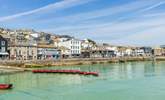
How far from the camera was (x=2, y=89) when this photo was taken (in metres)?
53.5

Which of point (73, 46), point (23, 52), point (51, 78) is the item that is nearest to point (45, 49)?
point (23, 52)

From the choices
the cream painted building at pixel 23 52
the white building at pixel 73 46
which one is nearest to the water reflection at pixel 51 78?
the cream painted building at pixel 23 52

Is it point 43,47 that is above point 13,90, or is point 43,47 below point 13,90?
above

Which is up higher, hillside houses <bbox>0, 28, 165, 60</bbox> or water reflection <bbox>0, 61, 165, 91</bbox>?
hillside houses <bbox>0, 28, 165, 60</bbox>

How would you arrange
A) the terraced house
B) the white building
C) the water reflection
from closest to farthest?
the water reflection < the terraced house < the white building

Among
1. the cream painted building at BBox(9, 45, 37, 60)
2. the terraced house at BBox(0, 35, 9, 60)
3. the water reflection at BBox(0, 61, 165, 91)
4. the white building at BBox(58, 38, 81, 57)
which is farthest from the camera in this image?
the white building at BBox(58, 38, 81, 57)

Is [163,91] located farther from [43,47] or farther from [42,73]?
[43,47]

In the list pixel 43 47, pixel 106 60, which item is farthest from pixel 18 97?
pixel 106 60

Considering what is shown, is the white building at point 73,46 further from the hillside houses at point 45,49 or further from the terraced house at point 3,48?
the terraced house at point 3,48

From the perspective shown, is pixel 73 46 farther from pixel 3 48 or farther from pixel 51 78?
pixel 51 78

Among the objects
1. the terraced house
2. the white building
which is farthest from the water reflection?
the white building

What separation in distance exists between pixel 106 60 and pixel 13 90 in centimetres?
9491

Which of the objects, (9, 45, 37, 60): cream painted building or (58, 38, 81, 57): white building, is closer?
(9, 45, 37, 60): cream painted building

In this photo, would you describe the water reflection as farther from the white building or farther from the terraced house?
the white building
